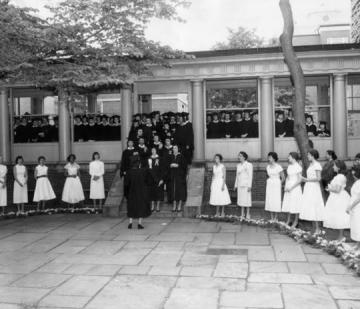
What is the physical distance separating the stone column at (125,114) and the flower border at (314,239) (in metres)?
5.06

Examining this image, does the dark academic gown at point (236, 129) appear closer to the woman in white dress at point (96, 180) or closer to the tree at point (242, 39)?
the woman in white dress at point (96, 180)

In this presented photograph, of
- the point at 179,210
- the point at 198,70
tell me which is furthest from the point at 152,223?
the point at 198,70

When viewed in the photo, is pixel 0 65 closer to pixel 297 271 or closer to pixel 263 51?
pixel 297 271

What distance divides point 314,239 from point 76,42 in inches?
262

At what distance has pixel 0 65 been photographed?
10070 mm

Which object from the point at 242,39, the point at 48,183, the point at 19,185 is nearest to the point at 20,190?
the point at 19,185

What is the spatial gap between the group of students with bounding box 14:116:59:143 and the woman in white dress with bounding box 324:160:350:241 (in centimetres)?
1153

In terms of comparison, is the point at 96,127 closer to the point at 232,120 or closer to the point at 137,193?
the point at 232,120

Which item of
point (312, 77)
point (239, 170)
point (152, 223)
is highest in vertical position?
point (312, 77)

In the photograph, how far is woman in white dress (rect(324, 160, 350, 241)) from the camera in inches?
352

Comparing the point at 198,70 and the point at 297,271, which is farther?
the point at 198,70

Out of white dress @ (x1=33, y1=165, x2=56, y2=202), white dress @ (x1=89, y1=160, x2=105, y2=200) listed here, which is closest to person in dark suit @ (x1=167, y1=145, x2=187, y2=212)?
white dress @ (x1=89, y1=160, x2=105, y2=200)

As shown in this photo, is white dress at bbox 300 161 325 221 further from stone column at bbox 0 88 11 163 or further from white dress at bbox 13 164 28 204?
stone column at bbox 0 88 11 163

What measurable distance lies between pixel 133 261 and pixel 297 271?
2.68 meters
